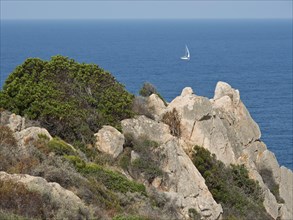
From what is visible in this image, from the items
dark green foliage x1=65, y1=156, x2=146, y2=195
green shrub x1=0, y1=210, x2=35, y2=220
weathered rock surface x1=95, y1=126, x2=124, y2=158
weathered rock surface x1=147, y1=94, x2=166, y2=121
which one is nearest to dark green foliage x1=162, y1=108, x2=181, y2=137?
weathered rock surface x1=147, y1=94, x2=166, y2=121

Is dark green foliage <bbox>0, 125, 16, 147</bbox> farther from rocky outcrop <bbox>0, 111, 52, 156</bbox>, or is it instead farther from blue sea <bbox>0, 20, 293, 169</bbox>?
blue sea <bbox>0, 20, 293, 169</bbox>

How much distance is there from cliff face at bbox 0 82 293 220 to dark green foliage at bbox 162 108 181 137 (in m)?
0.05

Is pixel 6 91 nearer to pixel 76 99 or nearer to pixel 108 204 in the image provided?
pixel 76 99

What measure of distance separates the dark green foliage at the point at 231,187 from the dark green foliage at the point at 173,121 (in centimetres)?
125

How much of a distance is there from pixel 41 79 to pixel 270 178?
1372 cm

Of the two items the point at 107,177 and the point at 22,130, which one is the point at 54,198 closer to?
the point at 107,177

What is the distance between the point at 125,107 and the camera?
26.8 m

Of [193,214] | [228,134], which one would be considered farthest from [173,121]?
[193,214]

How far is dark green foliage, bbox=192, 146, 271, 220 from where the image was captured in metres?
24.5

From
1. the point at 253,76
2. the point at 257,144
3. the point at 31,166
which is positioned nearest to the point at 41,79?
the point at 31,166

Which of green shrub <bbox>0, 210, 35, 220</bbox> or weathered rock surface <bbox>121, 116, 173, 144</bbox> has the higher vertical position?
green shrub <bbox>0, 210, 35, 220</bbox>

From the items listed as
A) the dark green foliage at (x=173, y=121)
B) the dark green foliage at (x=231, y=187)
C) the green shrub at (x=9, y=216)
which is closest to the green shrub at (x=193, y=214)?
the dark green foliage at (x=231, y=187)

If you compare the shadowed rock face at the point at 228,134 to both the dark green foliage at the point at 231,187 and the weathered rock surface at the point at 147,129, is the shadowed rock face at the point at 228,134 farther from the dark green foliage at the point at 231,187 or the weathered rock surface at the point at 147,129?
the weathered rock surface at the point at 147,129

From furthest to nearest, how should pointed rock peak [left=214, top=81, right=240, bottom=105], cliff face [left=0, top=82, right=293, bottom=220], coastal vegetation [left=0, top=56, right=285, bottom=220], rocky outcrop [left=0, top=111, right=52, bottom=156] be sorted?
pointed rock peak [left=214, top=81, right=240, bottom=105] < rocky outcrop [left=0, top=111, right=52, bottom=156] < cliff face [left=0, top=82, right=293, bottom=220] < coastal vegetation [left=0, top=56, right=285, bottom=220]
